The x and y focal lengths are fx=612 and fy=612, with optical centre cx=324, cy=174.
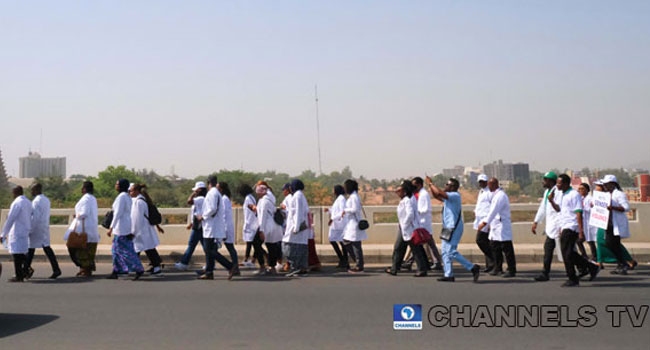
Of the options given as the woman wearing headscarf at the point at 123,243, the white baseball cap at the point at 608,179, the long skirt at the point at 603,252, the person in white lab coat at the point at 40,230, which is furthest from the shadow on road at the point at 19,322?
the white baseball cap at the point at 608,179

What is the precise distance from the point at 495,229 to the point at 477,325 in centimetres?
383

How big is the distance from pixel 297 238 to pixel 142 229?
106 inches

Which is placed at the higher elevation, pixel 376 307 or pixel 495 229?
pixel 495 229

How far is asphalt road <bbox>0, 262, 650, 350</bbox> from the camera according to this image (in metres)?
5.71

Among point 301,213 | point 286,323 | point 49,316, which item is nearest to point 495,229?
point 301,213

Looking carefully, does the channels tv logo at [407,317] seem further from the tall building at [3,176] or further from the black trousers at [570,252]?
the tall building at [3,176]

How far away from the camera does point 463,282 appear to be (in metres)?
9.32

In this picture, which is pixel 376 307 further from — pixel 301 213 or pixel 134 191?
pixel 134 191

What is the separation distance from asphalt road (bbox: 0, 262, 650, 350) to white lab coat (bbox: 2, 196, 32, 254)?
64 cm

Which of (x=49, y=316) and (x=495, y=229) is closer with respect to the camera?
(x=49, y=316)

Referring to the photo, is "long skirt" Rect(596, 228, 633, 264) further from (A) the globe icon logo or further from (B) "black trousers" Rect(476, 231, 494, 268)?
(A) the globe icon logo

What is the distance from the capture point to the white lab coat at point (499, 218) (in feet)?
32.2

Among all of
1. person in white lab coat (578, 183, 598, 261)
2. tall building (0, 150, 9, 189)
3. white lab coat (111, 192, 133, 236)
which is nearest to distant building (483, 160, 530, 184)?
tall building (0, 150, 9, 189)

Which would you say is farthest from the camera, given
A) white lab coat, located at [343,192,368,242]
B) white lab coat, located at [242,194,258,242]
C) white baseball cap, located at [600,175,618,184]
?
white lab coat, located at [242,194,258,242]
